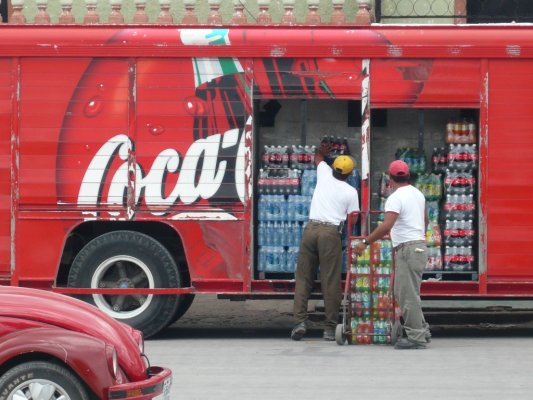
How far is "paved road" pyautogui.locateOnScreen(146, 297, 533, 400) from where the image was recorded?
34.7 feet

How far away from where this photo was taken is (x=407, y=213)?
1335cm

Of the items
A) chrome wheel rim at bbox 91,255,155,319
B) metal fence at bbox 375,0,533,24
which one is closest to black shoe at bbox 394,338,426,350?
chrome wheel rim at bbox 91,255,155,319

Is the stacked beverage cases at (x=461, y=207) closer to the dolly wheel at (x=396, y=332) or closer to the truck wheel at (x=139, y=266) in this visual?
the dolly wheel at (x=396, y=332)

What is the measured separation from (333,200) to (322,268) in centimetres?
69

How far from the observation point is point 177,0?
19.6 m

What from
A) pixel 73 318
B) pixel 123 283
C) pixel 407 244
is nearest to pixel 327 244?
pixel 407 244

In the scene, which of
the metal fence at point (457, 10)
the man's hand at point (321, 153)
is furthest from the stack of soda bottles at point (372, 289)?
the metal fence at point (457, 10)

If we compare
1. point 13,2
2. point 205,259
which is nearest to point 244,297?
point 205,259

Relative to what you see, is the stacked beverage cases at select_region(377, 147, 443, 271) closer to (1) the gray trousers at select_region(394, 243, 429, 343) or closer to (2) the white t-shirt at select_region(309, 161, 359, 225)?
(2) the white t-shirt at select_region(309, 161, 359, 225)

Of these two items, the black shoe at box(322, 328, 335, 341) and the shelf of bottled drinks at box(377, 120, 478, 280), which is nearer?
the black shoe at box(322, 328, 335, 341)

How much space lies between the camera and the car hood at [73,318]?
8289 millimetres

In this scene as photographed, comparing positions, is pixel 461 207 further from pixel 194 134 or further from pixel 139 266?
pixel 139 266

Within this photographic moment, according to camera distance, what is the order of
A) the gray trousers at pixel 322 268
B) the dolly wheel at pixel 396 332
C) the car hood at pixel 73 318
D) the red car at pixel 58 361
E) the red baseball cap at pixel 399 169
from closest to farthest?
the red car at pixel 58 361
the car hood at pixel 73 318
the red baseball cap at pixel 399 169
the dolly wheel at pixel 396 332
the gray trousers at pixel 322 268

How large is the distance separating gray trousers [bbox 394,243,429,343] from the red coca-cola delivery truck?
0.78 meters
